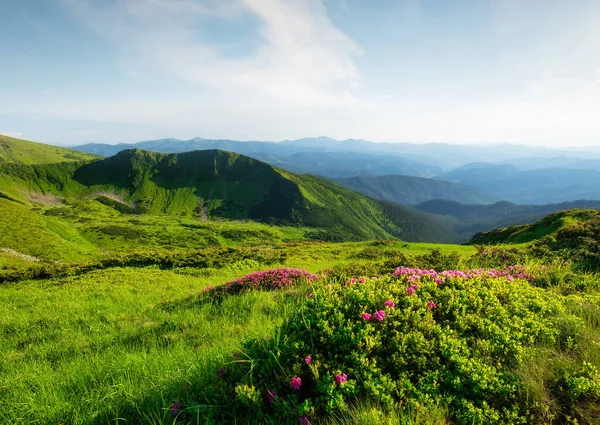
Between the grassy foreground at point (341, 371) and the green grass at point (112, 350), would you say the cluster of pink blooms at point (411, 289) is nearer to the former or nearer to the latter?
the grassy foreground at point (341, 371)

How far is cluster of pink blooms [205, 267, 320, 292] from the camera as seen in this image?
11.3m

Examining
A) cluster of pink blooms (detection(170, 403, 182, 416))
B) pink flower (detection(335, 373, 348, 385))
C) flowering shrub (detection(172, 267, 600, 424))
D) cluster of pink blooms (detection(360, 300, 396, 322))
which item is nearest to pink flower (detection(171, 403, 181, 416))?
cluster of pink blooms (detection(170, 403, 182, 416))

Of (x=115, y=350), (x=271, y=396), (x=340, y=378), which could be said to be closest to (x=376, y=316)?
(x=340, y=378)

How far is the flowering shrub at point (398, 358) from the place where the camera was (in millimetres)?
3393

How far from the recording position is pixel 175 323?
327 inches

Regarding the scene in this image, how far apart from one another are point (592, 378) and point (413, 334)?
6.49 feet

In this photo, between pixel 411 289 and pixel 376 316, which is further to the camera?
pixel 411 289

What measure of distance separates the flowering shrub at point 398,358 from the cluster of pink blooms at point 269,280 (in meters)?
6.50

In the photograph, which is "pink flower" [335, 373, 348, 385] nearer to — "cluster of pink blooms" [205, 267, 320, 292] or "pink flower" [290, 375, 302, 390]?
"pink flower" [290, 375, 302, 390]

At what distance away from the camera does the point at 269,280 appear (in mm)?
11695

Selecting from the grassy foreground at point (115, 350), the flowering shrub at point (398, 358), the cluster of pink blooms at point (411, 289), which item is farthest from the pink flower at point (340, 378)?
the cluster of pink blooms at point (411, 289)

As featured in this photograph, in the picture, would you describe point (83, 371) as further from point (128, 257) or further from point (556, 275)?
point (128, 257)

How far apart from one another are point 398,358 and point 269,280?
832 centimetres

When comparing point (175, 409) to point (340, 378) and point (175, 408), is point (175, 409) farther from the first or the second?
point (340, 378)
